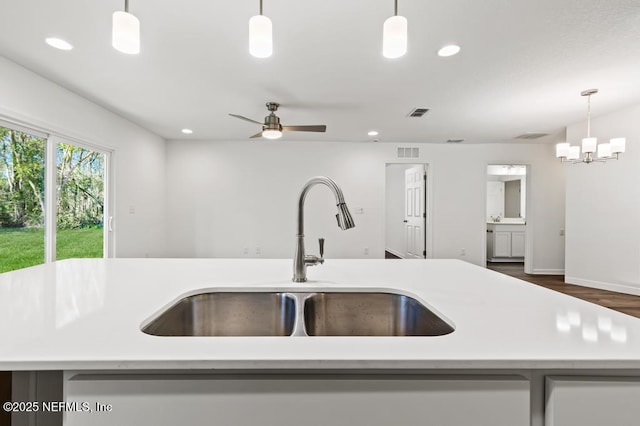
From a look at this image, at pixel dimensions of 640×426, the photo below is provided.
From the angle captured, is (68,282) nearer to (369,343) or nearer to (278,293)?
(278,293)

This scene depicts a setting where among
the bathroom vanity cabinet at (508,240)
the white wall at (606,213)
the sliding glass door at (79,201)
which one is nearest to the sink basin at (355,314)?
the sliding glass door at (79,201)

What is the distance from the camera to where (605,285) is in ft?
13.8

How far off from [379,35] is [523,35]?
A: 1.07m

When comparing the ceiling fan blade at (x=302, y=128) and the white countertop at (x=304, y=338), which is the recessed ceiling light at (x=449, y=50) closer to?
the ceiling fan blade at (x=302, y=128)

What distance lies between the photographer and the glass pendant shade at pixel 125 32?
3.40ft

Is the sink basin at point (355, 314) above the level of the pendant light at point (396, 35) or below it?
below

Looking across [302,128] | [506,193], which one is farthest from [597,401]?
[506,193]

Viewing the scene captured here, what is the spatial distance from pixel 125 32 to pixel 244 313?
1101mm

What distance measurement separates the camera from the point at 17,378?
0.60m

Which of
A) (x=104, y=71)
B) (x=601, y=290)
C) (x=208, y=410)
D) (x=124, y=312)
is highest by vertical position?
(x=104, y=71)

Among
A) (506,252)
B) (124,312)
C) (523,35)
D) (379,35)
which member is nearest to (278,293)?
(124,312)

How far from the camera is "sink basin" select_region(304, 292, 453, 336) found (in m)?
1.09

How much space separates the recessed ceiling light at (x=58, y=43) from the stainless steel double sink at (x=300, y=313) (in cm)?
254

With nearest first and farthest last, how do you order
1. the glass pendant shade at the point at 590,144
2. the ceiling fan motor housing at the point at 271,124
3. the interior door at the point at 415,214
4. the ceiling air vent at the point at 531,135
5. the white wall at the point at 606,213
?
the ceiling fan motor housing at the point at 271,124 < the glass pendant shade at the point at 590,144 < the white wall at the point at 606,213 < the ceiling air vent at the point at 531,135 < the interior door at the point at 415,214
